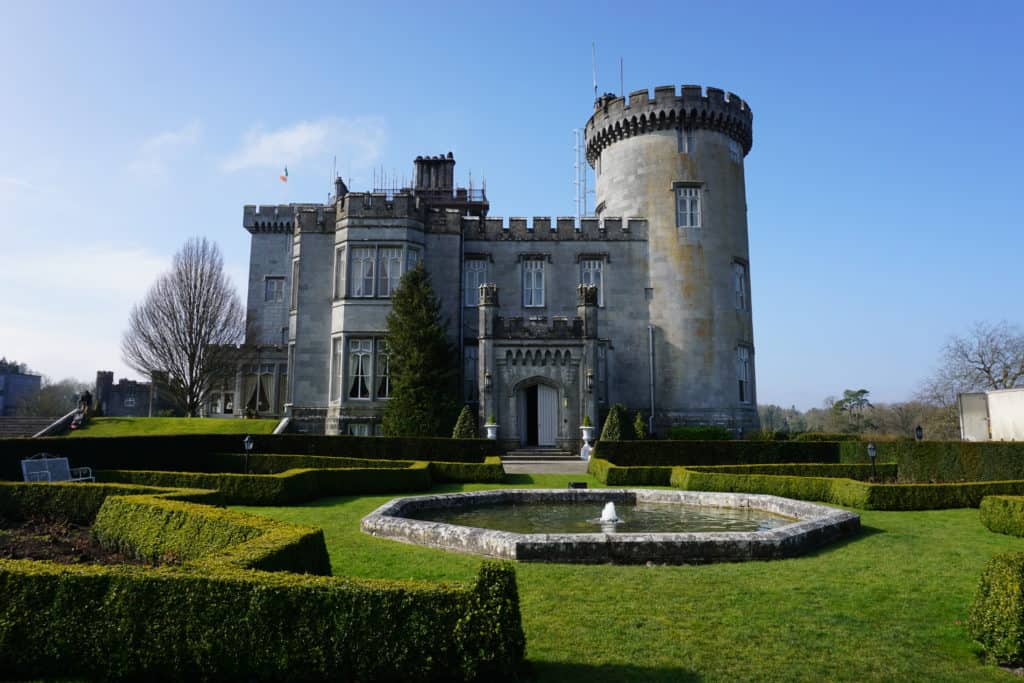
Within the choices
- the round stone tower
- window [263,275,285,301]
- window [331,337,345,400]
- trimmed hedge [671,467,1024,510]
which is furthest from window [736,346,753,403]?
window [263,275,285,301]

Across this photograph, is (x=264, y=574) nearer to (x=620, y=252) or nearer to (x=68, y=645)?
(x=68, y=645)

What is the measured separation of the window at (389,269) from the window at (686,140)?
15445 mm

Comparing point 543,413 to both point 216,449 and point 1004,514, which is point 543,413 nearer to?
point 216,449

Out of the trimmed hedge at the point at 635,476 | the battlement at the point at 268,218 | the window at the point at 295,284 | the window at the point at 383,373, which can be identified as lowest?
the trimmed hedge at the point at 635,476

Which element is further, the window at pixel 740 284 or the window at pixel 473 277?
the window at pixel 473 277

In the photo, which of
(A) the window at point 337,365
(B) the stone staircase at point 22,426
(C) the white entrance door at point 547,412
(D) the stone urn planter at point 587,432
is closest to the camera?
(D) the stone urn planter at point 587,432

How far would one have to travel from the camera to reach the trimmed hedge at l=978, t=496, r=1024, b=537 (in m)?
13.1

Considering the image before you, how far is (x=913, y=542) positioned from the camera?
1235cm

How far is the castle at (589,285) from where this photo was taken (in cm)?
3238

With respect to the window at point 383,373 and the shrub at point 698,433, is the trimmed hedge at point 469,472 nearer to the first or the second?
the window at point 383,373

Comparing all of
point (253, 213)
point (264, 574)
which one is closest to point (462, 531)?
point (264, 574)

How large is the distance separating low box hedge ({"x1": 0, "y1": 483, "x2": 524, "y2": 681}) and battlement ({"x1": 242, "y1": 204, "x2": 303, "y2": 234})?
1717 inches

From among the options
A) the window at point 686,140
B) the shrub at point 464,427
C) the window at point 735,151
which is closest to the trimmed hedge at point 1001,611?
the shrub at point 464,427

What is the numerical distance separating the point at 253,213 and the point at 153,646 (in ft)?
150
